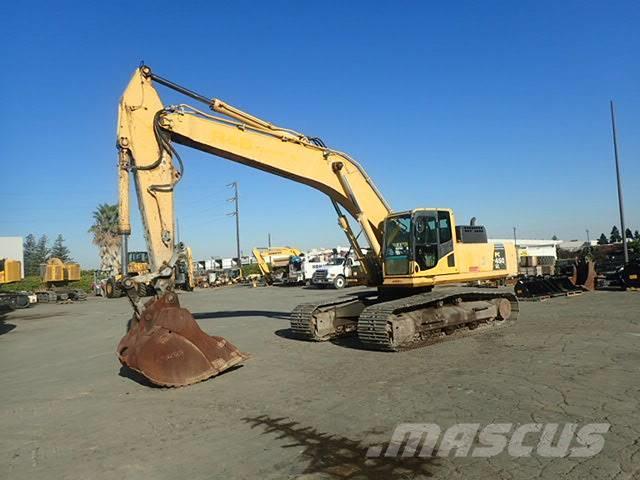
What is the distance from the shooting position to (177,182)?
10.7m

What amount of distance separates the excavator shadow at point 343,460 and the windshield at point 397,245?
6.62m

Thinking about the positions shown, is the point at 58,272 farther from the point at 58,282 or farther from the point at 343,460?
the point at 343,460

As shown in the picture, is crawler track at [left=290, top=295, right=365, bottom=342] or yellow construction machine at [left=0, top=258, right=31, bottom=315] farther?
yellow construction machine at [left=0, top=258, right=31, bottom=315]

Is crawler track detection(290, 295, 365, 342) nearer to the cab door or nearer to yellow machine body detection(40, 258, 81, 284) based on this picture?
the cab door

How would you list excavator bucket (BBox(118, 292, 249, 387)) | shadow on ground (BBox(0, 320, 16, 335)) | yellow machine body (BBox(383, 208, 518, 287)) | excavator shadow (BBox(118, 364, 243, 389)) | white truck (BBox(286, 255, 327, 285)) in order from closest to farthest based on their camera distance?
excavator bucket (BBox(118, 292, 249, 387)) < excavator shadow (BBox(118, 364, 243, 389)) < yellow machine body (BBox(383, 208, 518, 287)) < shadow on ground (BBox(0, 320, 16, 335)) < white truck (BBox(286, 255, 327, 285))

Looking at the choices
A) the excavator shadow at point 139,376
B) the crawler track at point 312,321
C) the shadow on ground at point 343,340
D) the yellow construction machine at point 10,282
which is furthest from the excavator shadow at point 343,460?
the yellow construction machine at point 10,282

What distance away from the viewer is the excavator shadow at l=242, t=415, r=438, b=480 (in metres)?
4.54

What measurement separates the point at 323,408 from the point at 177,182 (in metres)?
5.97

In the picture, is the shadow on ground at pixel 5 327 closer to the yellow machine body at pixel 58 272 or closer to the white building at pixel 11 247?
the white building at pixel 11 247

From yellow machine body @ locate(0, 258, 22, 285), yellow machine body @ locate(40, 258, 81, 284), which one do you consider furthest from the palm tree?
yellow machine body @ locate(0, 258, 22, 285)

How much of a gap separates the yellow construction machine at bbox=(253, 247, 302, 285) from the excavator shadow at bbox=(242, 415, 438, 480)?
3955 centimetres

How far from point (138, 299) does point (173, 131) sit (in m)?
3.55

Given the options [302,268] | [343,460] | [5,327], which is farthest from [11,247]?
[343,460]

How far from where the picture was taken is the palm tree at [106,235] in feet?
214
